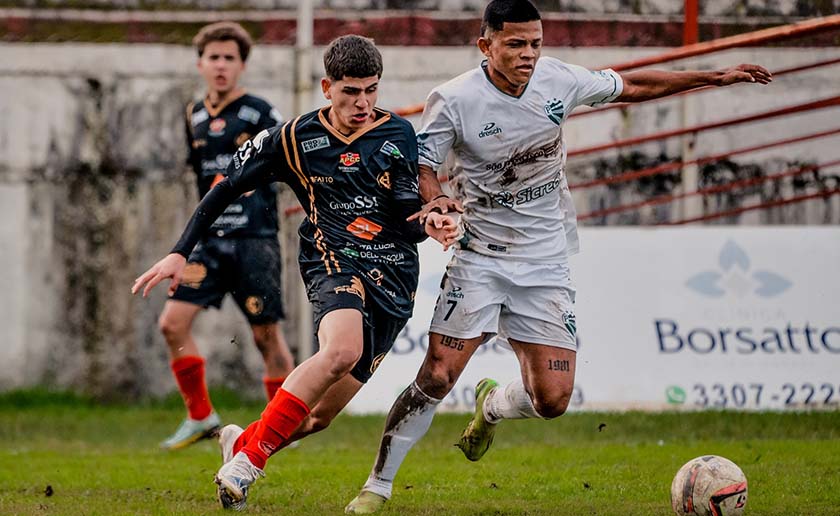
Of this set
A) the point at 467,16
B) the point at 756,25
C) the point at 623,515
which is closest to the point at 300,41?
the point at 467,16

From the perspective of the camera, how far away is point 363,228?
5938 mm

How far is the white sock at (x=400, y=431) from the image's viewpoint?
605cm

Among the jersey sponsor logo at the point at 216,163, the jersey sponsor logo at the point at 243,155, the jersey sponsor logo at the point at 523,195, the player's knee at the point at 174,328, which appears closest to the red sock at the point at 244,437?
the jersey sponsor logo at the point at 243,155

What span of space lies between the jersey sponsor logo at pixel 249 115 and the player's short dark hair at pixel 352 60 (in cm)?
291

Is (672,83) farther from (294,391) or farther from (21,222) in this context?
(21,222)

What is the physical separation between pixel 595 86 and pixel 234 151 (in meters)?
3.19

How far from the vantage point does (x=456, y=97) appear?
20.0 ft

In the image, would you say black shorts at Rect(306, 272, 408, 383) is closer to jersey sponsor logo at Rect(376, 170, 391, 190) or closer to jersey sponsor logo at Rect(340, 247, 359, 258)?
jersey sponsor logo at Rect(340, 247, 359, 258)

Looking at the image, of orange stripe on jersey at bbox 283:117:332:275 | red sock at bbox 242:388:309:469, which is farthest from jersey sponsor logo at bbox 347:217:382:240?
red sock at bbox 242:388:309:469

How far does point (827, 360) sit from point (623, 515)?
15.6 ft

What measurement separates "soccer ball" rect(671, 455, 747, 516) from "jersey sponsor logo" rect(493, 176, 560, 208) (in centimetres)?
147

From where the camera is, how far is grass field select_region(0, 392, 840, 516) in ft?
20.5

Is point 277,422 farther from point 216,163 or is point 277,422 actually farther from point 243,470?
point 216,163

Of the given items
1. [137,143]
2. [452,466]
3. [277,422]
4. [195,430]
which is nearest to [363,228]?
[277,422]
